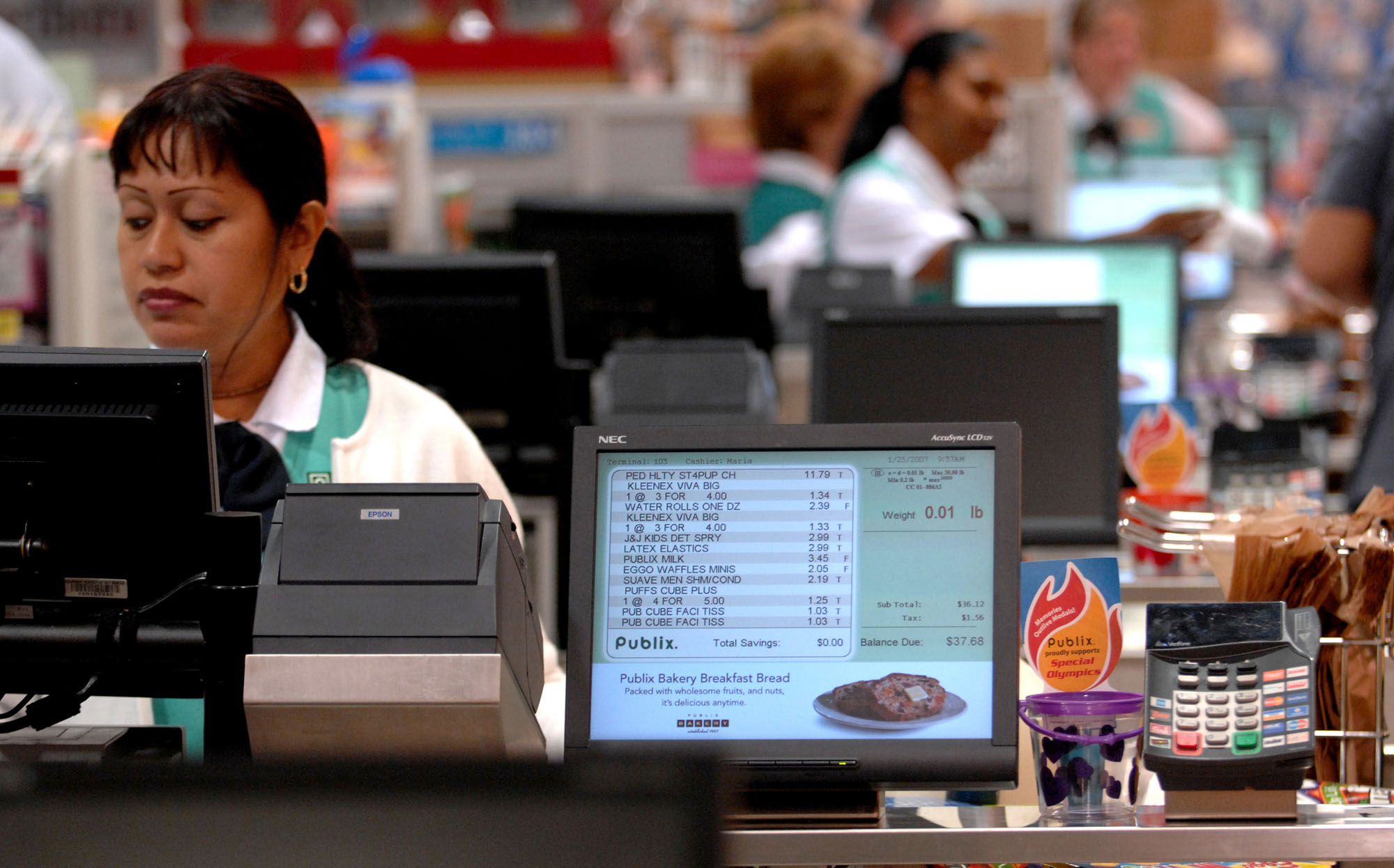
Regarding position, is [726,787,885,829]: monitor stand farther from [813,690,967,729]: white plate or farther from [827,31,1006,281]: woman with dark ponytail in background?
[827,31,1006,281]: woman with dark ponytail in background

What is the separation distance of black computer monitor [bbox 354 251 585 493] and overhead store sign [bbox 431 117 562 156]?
326 cm

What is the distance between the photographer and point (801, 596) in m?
1.35

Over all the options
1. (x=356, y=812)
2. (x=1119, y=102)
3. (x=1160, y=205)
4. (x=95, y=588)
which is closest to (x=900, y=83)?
(x=1160, y=205)

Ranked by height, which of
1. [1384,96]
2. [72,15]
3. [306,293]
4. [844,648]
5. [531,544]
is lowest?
[531,544]

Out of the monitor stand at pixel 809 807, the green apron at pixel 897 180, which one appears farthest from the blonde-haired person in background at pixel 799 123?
the monitor stand at pixel 809 807

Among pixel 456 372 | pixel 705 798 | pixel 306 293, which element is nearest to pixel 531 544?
pixel 456 372

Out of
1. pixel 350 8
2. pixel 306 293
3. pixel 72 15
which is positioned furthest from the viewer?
pixel 350 8

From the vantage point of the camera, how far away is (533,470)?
296 cm

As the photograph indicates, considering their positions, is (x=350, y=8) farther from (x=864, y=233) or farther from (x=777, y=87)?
(x=864, y=233)

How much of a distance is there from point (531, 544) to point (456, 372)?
417 millimetres

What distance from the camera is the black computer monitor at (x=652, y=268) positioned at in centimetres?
345

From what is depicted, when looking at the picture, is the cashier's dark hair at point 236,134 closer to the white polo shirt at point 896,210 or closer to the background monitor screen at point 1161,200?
the white polo shirt at point 896,210

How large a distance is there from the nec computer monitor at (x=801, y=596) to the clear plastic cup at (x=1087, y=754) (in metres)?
0.05

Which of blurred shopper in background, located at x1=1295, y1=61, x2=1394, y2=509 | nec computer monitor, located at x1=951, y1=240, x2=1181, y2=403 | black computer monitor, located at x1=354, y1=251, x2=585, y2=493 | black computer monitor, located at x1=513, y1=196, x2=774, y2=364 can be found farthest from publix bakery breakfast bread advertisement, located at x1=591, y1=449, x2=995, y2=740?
black computer monitor, located at x1=513, y1=196, x2=774, y2=364
